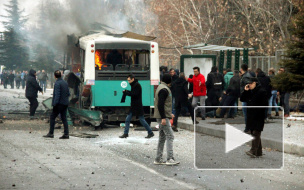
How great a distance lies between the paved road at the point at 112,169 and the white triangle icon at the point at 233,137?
15cm

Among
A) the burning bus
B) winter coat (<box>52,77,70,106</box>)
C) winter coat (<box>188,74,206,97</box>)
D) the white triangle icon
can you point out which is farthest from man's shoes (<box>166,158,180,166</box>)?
winter coat (<box>188,74,206,97</box>)

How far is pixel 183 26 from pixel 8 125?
77.5 ft

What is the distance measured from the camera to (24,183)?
28.5 ft

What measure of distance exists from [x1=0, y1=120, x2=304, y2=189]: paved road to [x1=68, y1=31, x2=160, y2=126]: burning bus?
420 cm

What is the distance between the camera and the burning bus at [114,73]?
19.0 metres

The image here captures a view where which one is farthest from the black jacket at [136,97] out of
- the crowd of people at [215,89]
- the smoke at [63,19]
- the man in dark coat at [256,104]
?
the smoke at [63,19]

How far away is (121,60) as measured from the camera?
1961cm

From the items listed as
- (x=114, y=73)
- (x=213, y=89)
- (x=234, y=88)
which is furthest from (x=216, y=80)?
(x=114, y=73)

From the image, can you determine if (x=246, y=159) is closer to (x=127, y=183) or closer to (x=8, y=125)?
(x=127, y=183)

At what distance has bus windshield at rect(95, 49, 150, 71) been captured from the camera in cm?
1939

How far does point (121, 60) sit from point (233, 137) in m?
11.3
